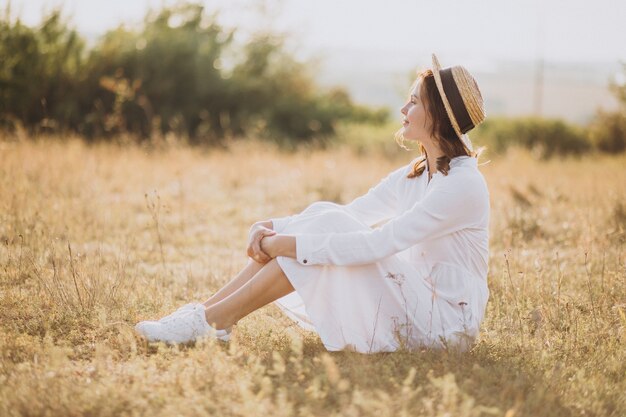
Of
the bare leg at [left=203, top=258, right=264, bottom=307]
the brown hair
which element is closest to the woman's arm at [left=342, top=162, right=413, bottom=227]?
the brown hair

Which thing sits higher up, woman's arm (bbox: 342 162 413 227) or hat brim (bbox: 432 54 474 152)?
hat brim (bbox: 432 54 474 152)

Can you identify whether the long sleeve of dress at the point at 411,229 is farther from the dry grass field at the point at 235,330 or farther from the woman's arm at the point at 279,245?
the dry grass field at the point at 235,330

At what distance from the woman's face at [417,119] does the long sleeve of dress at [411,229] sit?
0.30m

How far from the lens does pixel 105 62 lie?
41.8ft

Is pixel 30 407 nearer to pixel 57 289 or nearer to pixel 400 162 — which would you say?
pixel 57 289

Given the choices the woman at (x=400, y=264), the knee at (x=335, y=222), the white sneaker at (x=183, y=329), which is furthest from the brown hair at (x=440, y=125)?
the white sneaker at (x=183, y=329)

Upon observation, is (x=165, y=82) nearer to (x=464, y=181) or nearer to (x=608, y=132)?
(x=464, y=181)

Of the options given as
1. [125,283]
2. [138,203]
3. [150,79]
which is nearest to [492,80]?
[150,79]

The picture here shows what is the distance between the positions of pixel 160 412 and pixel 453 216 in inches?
62.0

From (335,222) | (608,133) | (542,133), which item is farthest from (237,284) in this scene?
(542,133)

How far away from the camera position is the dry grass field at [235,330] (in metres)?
2.68

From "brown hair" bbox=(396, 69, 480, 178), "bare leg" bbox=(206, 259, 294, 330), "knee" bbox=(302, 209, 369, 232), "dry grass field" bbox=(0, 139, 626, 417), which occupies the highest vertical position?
"brown hair" bbox=(396, 69, 480, 178)

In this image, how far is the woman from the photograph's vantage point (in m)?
3.10

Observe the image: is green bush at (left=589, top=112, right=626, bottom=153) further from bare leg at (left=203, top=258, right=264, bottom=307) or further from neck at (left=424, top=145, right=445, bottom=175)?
bare leg at (left=203, top=258, right=264, bottom=307)
